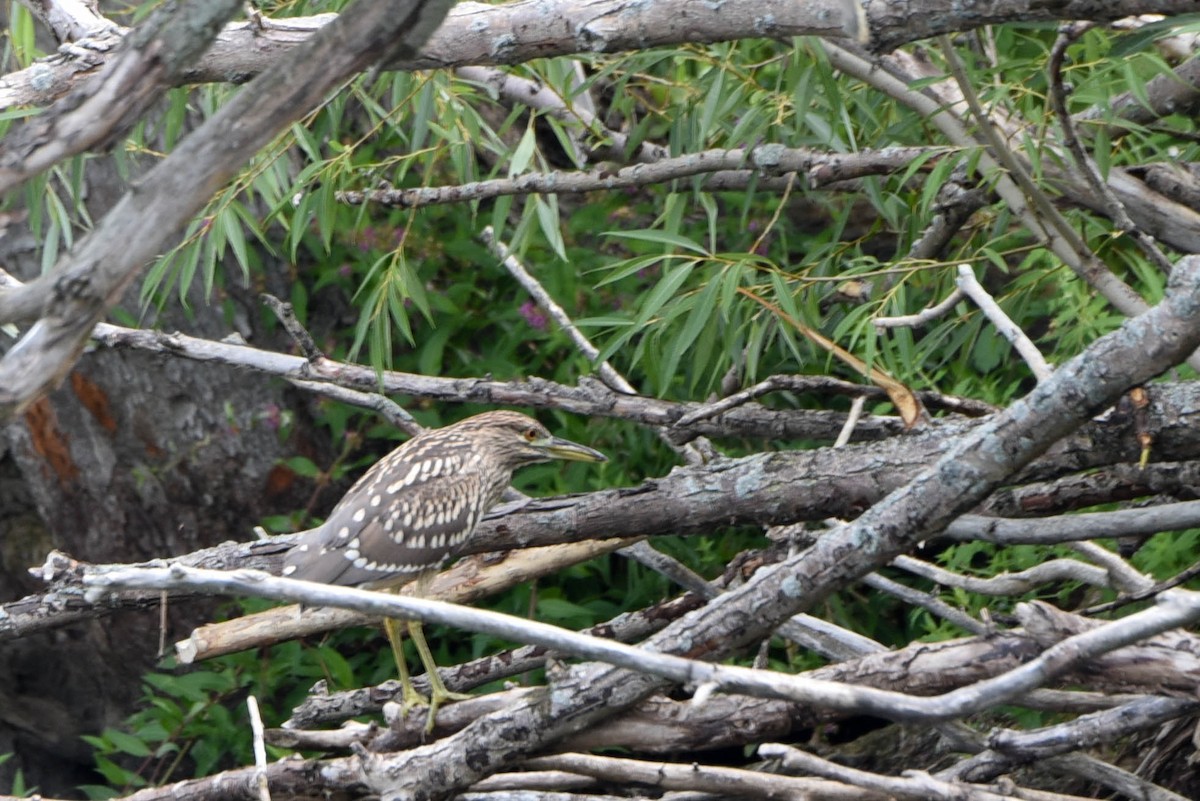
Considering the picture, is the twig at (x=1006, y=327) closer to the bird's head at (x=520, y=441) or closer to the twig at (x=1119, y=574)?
the twig at (x=1119, y=574)

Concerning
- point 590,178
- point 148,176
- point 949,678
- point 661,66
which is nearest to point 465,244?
point 661,66

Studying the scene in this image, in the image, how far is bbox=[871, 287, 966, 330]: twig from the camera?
11.9 ft

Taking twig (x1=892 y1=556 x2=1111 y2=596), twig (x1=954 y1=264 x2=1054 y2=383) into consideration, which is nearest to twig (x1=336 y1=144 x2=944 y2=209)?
twig (x1=954 y1=264 x2=1054 y2=383)

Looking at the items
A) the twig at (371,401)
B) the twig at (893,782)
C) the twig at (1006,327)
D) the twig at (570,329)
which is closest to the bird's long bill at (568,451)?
the twig at (570,329)

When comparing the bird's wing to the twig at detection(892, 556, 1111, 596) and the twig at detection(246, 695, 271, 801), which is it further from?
the twig at detection(892, 556, 1111, 596)

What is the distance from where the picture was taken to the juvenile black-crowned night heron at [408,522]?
396 centimetres

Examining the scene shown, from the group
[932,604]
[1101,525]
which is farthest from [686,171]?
[1101,525]

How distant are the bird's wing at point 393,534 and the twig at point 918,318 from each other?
1.22 m

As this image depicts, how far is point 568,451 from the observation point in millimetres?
4672

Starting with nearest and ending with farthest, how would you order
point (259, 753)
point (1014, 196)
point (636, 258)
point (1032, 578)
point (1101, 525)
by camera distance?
1. point (259, 753)
2. point (1101, 525)
3. point (1032, 578)
4. point (1014, 196)
5. point (636, 258)

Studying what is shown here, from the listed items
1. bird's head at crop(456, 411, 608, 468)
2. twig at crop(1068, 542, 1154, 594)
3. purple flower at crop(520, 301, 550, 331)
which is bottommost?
bird's head at crop(456, 411, 608, 468)

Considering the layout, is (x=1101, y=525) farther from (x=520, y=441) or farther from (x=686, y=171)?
(x=520, y=441)

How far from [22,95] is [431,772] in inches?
71.6

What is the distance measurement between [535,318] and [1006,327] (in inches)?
94.9
